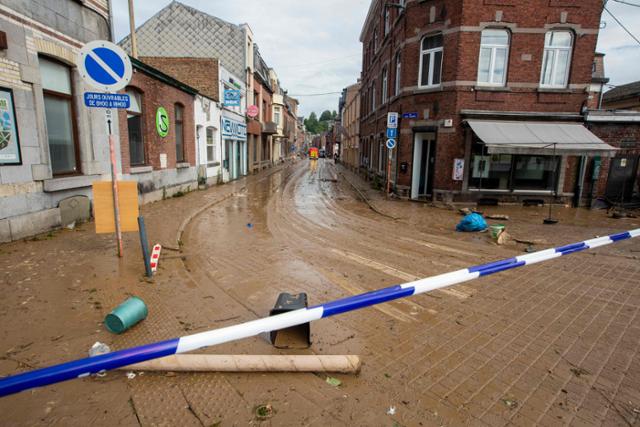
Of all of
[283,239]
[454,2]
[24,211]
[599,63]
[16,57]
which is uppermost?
[599,63]

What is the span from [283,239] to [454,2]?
11165mm

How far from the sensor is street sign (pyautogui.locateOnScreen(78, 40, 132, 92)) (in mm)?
4816

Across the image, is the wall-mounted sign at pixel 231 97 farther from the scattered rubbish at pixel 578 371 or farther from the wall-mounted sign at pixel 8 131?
the scattered rubbish at pixel 578 371

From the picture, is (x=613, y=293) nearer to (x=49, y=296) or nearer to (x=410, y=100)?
(x=49, y=296)

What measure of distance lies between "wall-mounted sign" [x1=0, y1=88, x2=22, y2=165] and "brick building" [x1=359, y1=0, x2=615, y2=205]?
40.6 feet

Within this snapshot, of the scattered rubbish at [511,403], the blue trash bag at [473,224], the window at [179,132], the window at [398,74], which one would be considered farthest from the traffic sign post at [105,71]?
the window at [398,74]

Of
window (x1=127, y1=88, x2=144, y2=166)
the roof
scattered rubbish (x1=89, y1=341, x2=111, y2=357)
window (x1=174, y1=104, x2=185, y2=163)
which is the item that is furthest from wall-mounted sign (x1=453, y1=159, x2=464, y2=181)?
the roof

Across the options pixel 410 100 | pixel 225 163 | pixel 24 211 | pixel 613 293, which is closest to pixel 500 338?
pixel 613 293

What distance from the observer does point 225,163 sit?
64.6ft

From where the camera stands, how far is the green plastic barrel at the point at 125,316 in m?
3.43

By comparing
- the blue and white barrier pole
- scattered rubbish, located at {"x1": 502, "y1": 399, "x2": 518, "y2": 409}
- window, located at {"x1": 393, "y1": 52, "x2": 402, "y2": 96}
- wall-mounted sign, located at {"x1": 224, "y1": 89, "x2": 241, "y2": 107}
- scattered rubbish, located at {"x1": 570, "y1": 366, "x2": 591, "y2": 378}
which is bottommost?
scattered rubbish, located at {"x1": 502, "y1": 399, "x2": 518, "y2": 409}

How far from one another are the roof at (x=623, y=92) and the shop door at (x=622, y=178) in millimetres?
19109

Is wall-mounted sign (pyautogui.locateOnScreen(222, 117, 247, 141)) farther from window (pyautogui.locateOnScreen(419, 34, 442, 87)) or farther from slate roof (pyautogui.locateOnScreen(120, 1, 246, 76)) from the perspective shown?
window (pyautogui.locateOnScreen(419, 34, 442, 87))

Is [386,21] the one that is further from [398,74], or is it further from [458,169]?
[458,169]
